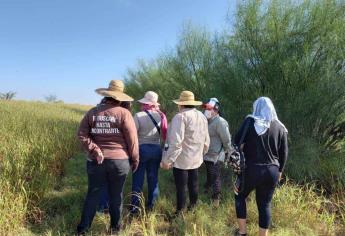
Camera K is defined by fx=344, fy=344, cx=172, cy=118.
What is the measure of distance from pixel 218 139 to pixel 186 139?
1.01 m

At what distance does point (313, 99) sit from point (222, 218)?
3297 millimetres

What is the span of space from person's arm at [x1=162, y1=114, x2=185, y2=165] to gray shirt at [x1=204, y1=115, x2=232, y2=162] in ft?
3.49

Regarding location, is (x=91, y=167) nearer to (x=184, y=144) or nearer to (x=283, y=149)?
(x=184, y=144)

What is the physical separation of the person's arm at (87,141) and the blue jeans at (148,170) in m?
1.01

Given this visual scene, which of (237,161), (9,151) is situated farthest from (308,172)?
(9,151)

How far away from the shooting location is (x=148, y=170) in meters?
4.96

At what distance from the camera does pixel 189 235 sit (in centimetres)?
403

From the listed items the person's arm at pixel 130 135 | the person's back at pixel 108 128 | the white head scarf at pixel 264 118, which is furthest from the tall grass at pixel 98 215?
the white head scarf at pixel 264 118

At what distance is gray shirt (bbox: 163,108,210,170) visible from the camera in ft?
14.6

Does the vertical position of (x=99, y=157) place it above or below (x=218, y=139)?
below

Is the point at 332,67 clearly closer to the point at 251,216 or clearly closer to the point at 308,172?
the point at 308,172

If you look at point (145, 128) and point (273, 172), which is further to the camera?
point (145, 128)

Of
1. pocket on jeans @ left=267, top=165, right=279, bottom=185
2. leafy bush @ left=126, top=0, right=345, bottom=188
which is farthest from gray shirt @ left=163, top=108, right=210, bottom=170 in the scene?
leafy bush @ left=126, top=0, right=345, bottom=188

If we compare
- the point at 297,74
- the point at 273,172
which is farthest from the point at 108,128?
the point at 297,74
